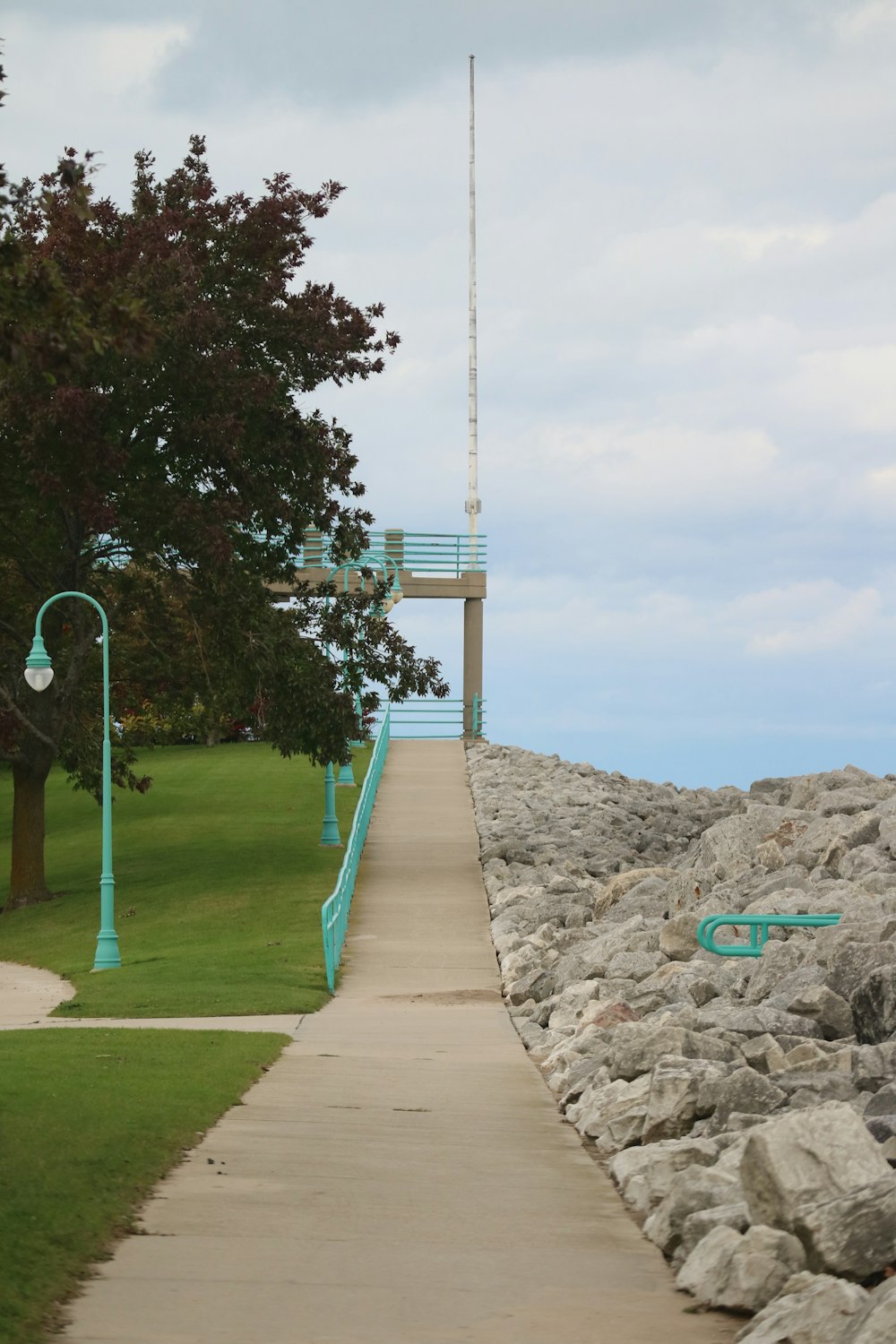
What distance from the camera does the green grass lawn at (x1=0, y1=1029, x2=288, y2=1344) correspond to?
273 inches

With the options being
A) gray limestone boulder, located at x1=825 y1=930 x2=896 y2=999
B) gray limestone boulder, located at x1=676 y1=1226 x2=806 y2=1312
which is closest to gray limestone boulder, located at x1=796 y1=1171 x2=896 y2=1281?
gray limestone boulder, located at x1=676 y1=1226 x2=806 y2=1312

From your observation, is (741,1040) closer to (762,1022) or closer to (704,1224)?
(762,1022)

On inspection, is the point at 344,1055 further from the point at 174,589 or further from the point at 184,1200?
the point at 174,589

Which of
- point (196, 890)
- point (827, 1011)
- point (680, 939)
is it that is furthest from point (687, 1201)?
point (196, 890)

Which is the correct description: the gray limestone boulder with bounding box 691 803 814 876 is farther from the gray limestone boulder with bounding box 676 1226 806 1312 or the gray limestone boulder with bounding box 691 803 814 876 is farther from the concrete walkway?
the gray limestone boulder with bounding box 676 1226 806 1312

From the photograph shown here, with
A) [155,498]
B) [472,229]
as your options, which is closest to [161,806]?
[155,498]

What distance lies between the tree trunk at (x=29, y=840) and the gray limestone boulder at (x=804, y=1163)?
25.5m

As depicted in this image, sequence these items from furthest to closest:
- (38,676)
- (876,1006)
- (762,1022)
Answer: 1. (38,676)
2. (762,1022)
3. (876,1006)

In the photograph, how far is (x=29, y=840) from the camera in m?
31.3

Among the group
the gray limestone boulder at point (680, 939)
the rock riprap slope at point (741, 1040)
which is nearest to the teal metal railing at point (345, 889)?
the rock riprap slope at point (741, 1040)

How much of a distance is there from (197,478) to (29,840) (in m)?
8.16

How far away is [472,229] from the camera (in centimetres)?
5206

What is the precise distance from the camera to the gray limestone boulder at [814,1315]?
561 centimetres

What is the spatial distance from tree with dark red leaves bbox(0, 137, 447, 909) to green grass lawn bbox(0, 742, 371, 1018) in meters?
2.36
